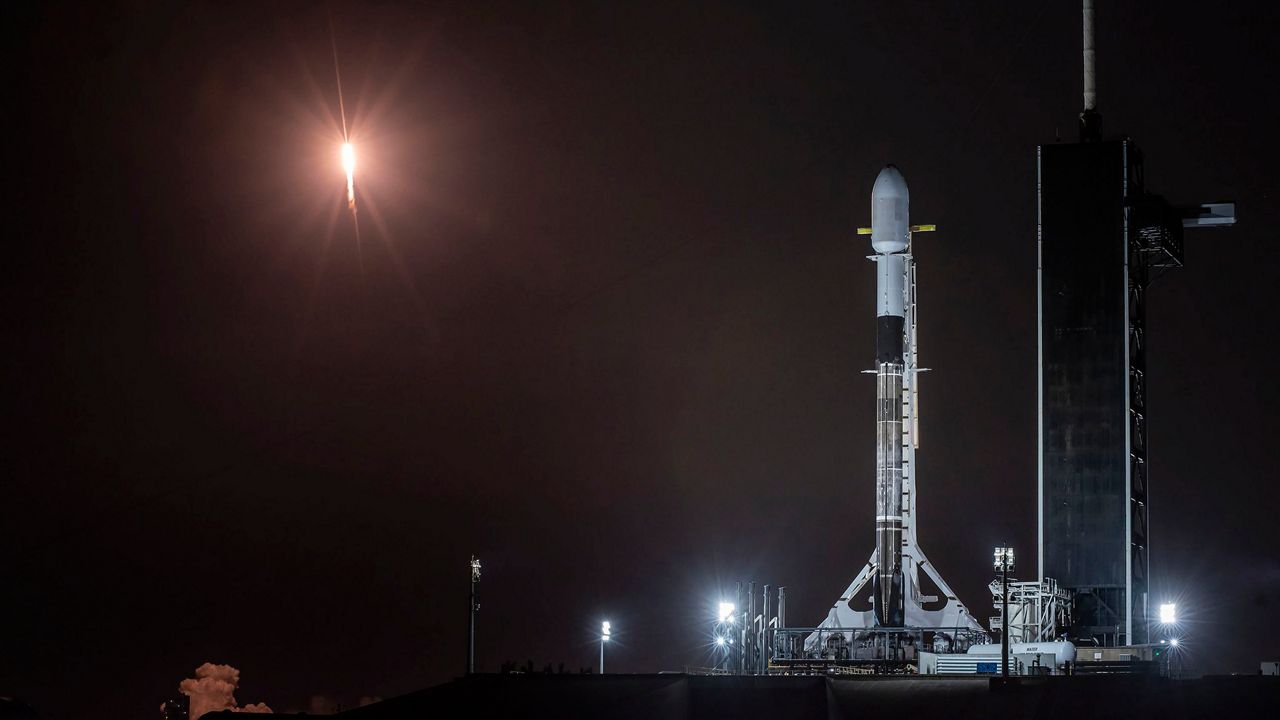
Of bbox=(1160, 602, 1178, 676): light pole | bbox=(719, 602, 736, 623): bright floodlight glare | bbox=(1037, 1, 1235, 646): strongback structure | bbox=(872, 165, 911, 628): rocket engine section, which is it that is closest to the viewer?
bbox=(1037, 1, 1235, 646): strongback structure

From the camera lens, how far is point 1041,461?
6431cm

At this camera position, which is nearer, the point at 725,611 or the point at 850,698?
the point at 850,698

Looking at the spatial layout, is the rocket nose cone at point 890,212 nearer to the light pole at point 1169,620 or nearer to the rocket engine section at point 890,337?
the rocket engine section at point 890,337

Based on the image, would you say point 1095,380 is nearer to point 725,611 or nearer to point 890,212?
point 890,212

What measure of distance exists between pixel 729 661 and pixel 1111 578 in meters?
14.1

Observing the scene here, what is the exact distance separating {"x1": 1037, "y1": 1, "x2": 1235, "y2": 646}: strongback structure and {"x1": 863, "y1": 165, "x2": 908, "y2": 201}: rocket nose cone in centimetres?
610

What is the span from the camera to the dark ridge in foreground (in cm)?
3167

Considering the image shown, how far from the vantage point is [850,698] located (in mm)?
32219

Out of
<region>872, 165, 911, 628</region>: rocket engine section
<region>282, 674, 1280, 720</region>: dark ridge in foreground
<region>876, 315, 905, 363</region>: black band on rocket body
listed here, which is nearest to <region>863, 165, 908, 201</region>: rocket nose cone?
<region>872, 165, 911, 628</region>: rocket engine section

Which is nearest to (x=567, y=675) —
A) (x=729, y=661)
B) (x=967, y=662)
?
(x=967, y=662)

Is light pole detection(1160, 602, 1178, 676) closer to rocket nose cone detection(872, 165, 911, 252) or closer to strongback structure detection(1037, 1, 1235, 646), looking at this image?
strongback structure detection(1037, 1, 1235, 646)

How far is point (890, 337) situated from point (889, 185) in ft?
19.6

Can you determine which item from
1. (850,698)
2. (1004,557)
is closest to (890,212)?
(1004,557)

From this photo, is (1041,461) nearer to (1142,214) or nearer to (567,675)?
(1142,214)
